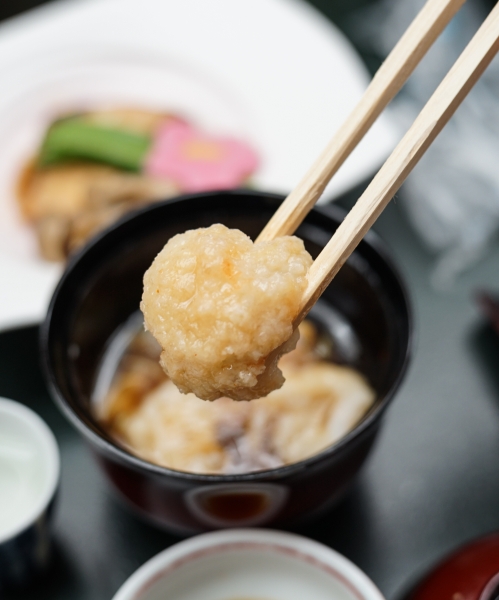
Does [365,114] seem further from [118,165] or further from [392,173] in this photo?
[118,165]

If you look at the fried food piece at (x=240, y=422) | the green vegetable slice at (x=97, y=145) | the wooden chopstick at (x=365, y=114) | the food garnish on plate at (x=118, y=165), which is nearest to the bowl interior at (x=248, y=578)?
the fried food piece at (x=240, y=422)

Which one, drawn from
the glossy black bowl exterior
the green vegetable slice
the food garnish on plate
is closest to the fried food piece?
the glossy black bowl exterior

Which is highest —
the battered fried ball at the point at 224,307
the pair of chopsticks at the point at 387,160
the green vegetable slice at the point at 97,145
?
the pair of chopsticks at the point at 387,160

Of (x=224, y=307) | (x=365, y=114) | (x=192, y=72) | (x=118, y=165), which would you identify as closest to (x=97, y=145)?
(x=118, y=165)

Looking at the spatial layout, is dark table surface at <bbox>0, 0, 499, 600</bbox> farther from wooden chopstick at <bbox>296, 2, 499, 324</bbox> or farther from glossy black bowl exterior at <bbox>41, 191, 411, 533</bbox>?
wooden chopstick at <bbox>296, 2, 499, 324</bbox>

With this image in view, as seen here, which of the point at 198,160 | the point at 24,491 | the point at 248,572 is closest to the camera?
the point at 248,572

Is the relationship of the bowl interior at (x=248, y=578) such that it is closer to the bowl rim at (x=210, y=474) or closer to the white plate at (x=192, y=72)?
the bowl rim at (x=210, y=474)
